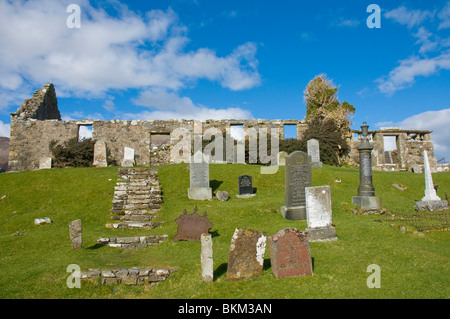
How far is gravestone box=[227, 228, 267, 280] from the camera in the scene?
5.85m

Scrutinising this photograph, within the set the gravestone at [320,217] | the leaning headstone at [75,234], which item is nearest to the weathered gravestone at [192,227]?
the leaning headstone at [75,234]

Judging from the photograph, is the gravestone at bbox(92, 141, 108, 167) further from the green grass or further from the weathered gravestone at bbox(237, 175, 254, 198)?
the weathered gravestone at bbox(237, 175, 254, 198)

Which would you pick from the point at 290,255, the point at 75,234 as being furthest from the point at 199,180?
the point at 290,255

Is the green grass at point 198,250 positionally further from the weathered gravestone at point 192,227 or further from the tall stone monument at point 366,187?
the tall stone monument at point 366,187

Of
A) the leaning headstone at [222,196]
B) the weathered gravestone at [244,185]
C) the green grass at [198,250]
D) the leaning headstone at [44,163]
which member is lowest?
the green grass at [198,250]

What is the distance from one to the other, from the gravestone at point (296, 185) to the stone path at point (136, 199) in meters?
5.17

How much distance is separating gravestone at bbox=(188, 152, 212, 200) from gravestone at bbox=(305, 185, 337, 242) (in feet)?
23.3

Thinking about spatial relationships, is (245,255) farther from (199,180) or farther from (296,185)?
(199,180)

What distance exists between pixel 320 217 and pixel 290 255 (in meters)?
2.88

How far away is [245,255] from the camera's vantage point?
5945 mm

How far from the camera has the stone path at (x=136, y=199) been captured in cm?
1212

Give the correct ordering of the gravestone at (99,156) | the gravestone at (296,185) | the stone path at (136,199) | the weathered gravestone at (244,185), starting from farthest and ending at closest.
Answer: the gravestone at (99,156) < the weathered gravestone at (244,185) < the stone path at (136,199) < the gravestone at (296,185)

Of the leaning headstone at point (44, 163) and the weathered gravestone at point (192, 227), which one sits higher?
the leaning headstone at point (44, 163)

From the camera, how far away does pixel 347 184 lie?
16891 millimetres
